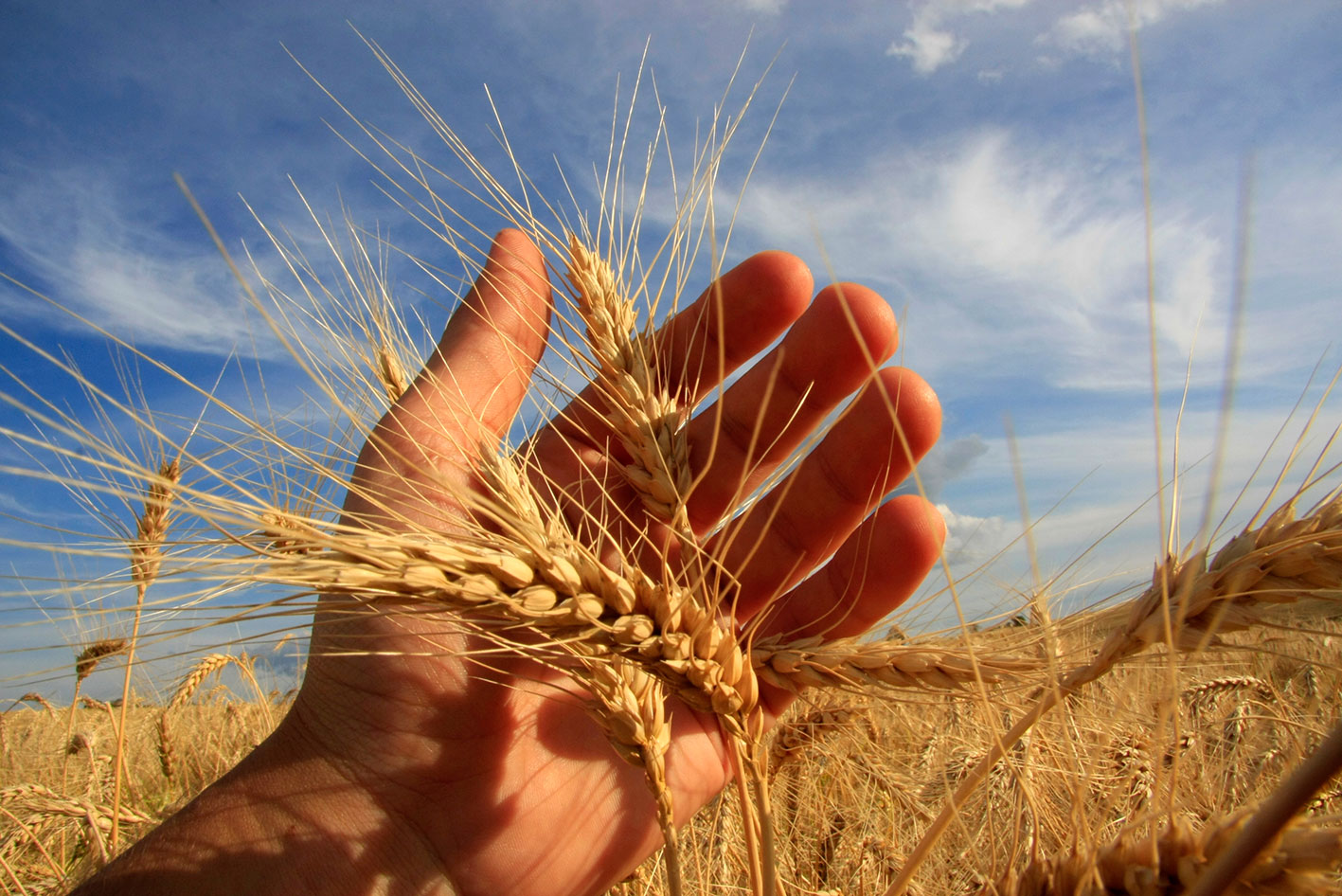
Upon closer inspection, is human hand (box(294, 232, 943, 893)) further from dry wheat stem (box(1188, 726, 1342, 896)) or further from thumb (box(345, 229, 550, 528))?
dry wheat stem (box(1188, 726, 1342, 896))

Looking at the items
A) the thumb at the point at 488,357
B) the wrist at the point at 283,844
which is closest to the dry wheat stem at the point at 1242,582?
the wrist at the point at 283,844

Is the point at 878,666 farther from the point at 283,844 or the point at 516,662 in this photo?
the point at 283,844

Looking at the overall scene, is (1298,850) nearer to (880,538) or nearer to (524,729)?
(880,538)

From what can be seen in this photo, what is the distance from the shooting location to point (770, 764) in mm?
2061

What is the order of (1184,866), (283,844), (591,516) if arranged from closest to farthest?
(1184,866) < (591,516) < (283,844)

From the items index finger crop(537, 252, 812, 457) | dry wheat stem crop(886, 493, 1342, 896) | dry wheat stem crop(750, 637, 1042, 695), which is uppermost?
index finger crop(537, 252, 812, 457)

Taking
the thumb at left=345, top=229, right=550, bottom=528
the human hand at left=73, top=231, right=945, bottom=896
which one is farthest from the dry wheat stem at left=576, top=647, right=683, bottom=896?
the thumb at left=345, top=229, right=550, bottom=528

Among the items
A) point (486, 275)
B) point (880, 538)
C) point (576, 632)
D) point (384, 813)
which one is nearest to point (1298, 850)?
point (576, 632)

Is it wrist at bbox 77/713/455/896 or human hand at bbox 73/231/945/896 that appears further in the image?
human hand at bbox 73/231/945/896

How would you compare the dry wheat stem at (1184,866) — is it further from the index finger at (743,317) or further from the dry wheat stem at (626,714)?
the index finger at (743,317)

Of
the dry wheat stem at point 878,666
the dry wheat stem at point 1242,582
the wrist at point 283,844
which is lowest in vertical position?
the wrist at point 283,844

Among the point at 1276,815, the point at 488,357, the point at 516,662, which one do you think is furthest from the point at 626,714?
the point at 488,357

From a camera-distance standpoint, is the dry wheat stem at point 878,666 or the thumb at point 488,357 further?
the thumb at point 488,357

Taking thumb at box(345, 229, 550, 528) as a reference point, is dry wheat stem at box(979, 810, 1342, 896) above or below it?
below
